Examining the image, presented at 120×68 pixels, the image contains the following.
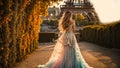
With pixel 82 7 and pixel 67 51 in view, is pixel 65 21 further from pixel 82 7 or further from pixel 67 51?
pixel 82 7

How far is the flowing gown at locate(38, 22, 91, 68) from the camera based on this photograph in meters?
10.9

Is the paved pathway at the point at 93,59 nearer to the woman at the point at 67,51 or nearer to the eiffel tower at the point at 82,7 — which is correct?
the woman at the point at 67,51

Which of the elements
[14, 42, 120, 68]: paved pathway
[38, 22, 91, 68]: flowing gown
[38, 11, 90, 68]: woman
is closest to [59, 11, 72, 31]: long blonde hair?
A: [38, 11, 90, 68]: woman

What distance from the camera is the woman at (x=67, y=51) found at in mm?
10898

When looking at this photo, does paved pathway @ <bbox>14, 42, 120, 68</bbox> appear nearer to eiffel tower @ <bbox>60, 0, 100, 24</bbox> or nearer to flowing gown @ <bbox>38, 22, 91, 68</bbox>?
flowing gown @ <bbox>38, 22, 91, 68</bbox>

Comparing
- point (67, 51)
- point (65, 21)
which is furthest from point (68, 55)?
point (65, 21)

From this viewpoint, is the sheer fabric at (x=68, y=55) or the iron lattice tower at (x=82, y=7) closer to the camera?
the sheer fabric at (x=68, y=55)

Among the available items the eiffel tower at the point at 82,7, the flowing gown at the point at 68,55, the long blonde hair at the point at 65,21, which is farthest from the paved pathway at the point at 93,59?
the eiffel tower at the point at 82,7

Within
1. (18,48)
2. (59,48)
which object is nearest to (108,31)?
(18,48)

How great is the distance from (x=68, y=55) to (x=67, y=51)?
0.52 feet

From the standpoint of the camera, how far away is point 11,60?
11.9m

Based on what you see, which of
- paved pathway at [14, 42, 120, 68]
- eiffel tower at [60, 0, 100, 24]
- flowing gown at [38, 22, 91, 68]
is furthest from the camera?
eiffel tower at [60, 0, 100, 24]

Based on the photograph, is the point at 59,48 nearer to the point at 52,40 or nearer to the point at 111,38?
Result: the point at 111,38

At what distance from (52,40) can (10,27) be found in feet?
90.9
